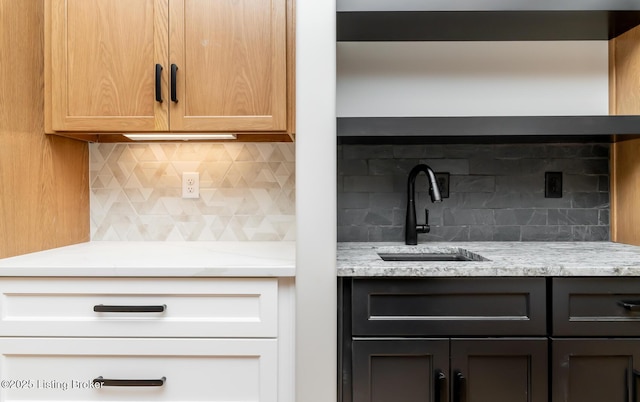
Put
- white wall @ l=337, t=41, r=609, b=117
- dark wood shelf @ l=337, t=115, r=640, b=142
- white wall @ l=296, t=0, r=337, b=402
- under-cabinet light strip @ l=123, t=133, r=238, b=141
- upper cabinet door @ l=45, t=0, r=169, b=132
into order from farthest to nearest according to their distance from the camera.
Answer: white wall @ l=337, t=41, r=609, b=117
under-cabinet light strip @ l=123, t=133, r=238, b=141
upper cabinet door @ l=45, t=0, r=169, b=132
dark wood shelf @ l=337, t=115, r=640, b=142
white wall @ l=296, t=0, r=337, b=402

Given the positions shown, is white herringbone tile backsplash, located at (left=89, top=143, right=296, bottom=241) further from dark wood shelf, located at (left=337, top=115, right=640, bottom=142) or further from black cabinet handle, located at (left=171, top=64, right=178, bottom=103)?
dark wood shelf, located at (left=337, top=115, right=640, bottom=142)

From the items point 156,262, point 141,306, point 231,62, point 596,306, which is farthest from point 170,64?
point 596,306

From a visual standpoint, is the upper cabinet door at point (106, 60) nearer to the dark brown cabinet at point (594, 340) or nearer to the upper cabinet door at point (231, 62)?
the upper cabinet door at point (231, 62)

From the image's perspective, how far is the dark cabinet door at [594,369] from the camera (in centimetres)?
118

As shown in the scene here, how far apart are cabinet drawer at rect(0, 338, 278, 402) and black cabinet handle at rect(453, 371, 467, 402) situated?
0.55 meters

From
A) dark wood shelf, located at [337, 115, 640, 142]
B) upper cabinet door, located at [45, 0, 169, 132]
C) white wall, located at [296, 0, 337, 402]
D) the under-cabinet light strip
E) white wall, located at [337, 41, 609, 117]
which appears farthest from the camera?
white wall, located at [337, 41, 609, 117]

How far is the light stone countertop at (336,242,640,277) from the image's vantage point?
119 cm

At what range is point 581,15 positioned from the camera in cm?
140

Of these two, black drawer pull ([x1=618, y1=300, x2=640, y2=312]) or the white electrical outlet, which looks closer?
black drawer pull ([x1=618, y1=300, x2=640, y2=312])

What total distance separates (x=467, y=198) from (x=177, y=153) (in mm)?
1319

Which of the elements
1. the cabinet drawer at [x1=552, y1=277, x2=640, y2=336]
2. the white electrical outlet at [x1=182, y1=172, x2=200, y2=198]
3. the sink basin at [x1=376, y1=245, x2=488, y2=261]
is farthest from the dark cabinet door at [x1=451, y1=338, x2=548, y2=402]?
the white electrical outlet at [x1=182, y1=172, x2=200, y2=198]

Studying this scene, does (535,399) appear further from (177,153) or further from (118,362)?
(177,153)

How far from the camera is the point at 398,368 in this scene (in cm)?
120

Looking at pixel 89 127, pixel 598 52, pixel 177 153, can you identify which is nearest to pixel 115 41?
pixel 89 127
